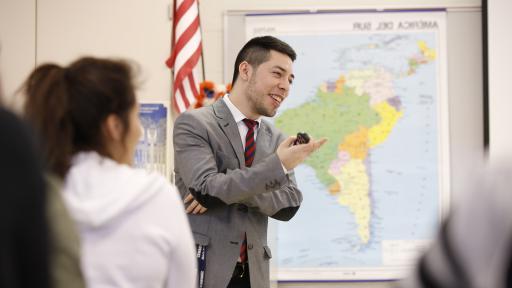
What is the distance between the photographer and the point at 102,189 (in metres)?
1.46

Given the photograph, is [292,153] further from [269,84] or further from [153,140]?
[153,140]

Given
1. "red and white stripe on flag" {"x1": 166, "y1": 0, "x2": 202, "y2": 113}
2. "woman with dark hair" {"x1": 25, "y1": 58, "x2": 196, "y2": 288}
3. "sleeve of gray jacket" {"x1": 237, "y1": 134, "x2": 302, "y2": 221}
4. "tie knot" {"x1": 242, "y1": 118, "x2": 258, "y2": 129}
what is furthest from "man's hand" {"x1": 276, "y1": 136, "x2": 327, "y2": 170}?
"red and white stripe on flag" {"x1": 166, "y1": 0, "x2": 202, "y2": 113}

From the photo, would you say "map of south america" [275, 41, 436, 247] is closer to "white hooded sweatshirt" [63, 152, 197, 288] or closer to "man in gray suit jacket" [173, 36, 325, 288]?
"man in gray suit jacket" [173, 36, 325, 288]

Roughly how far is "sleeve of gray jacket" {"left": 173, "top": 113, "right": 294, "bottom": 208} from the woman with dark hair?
2.70ft

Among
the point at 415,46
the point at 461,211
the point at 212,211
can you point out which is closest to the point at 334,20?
the point at 415,46

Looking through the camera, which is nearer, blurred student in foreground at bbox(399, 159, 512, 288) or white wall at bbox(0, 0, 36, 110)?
blurred student in foreground at bbox(399, 159, 512, 288)

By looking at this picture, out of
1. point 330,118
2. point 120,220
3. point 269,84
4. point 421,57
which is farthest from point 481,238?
point 421,57

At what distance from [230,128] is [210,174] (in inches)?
9.7

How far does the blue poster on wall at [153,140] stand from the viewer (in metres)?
3.91

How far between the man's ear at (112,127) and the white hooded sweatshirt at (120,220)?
0.05 metres

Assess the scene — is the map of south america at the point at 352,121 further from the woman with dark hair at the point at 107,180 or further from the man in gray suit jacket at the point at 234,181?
the woman with dark hair at the point at 107,180

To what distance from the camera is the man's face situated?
277 centimetres

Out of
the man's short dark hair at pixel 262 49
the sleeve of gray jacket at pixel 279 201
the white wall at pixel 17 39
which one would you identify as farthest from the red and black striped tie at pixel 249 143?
the white wall at pixel 17 39

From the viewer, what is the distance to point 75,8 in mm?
4148
